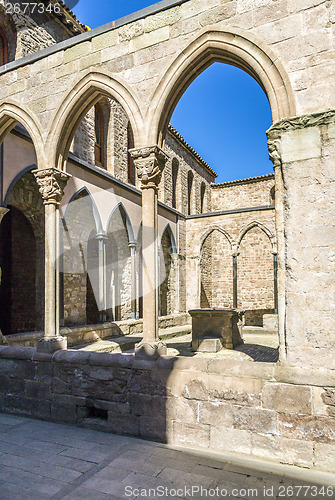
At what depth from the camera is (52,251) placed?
4.71 metres

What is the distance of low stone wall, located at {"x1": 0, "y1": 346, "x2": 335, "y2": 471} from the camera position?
3.01 metres

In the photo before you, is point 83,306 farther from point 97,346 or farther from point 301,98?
point 301,98

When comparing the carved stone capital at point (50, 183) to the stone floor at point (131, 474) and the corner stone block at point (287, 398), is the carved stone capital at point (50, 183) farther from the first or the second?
the corner stone block at point (287, 398)

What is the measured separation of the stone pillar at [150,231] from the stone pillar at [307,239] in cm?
134

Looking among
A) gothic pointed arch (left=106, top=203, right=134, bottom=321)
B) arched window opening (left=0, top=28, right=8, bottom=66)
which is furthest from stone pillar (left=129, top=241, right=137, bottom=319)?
arched window opening (left=0, top=28, right=8, bottom=66)

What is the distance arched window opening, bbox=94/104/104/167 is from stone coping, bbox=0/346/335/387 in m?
7.81

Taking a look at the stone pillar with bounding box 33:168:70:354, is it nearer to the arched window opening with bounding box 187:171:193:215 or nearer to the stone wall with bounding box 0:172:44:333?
the stone wall with bounding box 0:172:44:333

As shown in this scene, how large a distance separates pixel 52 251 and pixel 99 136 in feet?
25.3

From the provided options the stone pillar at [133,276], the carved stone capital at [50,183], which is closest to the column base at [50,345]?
the carved stone capital at [50,183]

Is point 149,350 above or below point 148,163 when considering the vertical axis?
below

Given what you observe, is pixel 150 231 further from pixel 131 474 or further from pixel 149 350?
pixel 131 474

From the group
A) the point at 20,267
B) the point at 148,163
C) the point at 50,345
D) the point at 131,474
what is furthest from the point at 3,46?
the point at 131,474

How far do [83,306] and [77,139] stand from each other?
4.42 metres

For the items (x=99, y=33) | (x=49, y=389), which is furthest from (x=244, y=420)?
(x=99, y=33)
